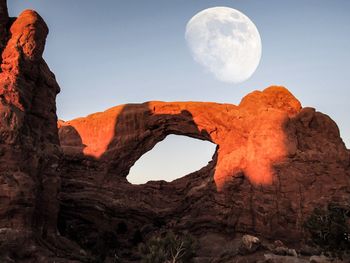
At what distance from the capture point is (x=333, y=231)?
79.8 ft

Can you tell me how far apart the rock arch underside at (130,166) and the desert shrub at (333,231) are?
8030mm

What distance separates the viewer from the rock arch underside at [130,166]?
27.9 m

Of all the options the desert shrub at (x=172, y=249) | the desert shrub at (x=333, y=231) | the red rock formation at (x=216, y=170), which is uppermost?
the red rock formation at (x=216, y=170)

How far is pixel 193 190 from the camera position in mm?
43031

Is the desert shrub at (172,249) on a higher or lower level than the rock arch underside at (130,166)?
lower

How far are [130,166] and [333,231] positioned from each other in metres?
26.7

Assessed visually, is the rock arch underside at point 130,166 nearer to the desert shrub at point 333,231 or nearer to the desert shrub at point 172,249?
the desert shrub at point 172,249

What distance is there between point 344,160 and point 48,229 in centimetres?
2776

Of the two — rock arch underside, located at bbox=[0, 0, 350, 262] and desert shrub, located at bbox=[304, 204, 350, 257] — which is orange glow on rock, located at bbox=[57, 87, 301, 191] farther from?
desert shrub, located at bbox=[304, 204, 350, 257]

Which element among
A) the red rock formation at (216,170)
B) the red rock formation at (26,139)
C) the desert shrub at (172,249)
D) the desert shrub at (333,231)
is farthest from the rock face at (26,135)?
the desert shrub at (333,231)

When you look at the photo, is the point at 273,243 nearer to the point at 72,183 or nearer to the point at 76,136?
the point at 72,183

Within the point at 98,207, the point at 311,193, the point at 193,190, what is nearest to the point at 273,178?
the point at 311,193

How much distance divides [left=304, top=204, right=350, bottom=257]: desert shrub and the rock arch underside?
8030 mm

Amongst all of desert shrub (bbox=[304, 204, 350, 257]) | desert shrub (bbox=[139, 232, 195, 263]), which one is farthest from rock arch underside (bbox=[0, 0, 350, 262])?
desert shrub (bbox=[304, 204, 350, 257])
